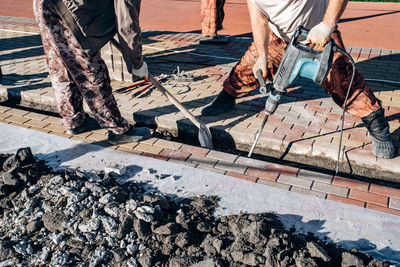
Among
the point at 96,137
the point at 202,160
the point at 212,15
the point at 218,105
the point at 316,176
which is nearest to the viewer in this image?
the point at 316,176

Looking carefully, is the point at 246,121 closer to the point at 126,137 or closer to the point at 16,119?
the point at 126,137

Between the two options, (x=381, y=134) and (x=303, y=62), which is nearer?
(x=303, y=62)

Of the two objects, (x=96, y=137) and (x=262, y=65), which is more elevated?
(x=262, y=65)

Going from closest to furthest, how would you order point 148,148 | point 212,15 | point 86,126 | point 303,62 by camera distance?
point 303,62 → point 148,148 → point 86,126 → point 212,15

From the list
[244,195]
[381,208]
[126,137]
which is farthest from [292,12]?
[126,137]

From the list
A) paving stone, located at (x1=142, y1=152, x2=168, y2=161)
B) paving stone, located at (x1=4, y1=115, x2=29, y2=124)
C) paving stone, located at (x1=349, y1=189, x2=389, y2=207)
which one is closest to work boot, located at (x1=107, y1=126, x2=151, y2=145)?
paving stone, located at (x1=142, y1=152, x2=168, y2=161)

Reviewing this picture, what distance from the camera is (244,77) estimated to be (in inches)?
145

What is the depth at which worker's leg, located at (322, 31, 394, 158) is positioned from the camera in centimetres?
297

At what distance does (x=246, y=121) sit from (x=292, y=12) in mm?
1224

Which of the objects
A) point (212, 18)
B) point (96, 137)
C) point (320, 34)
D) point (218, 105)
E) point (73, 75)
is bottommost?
point (96, 137)

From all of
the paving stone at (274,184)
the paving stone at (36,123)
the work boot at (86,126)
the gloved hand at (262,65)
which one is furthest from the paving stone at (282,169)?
the paving stone at (36,123)

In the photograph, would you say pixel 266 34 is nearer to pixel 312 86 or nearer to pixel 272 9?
pixel 272 9

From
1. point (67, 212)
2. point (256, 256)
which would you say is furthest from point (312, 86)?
point (67, 212)

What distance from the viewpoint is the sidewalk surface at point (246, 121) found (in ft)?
9.55
